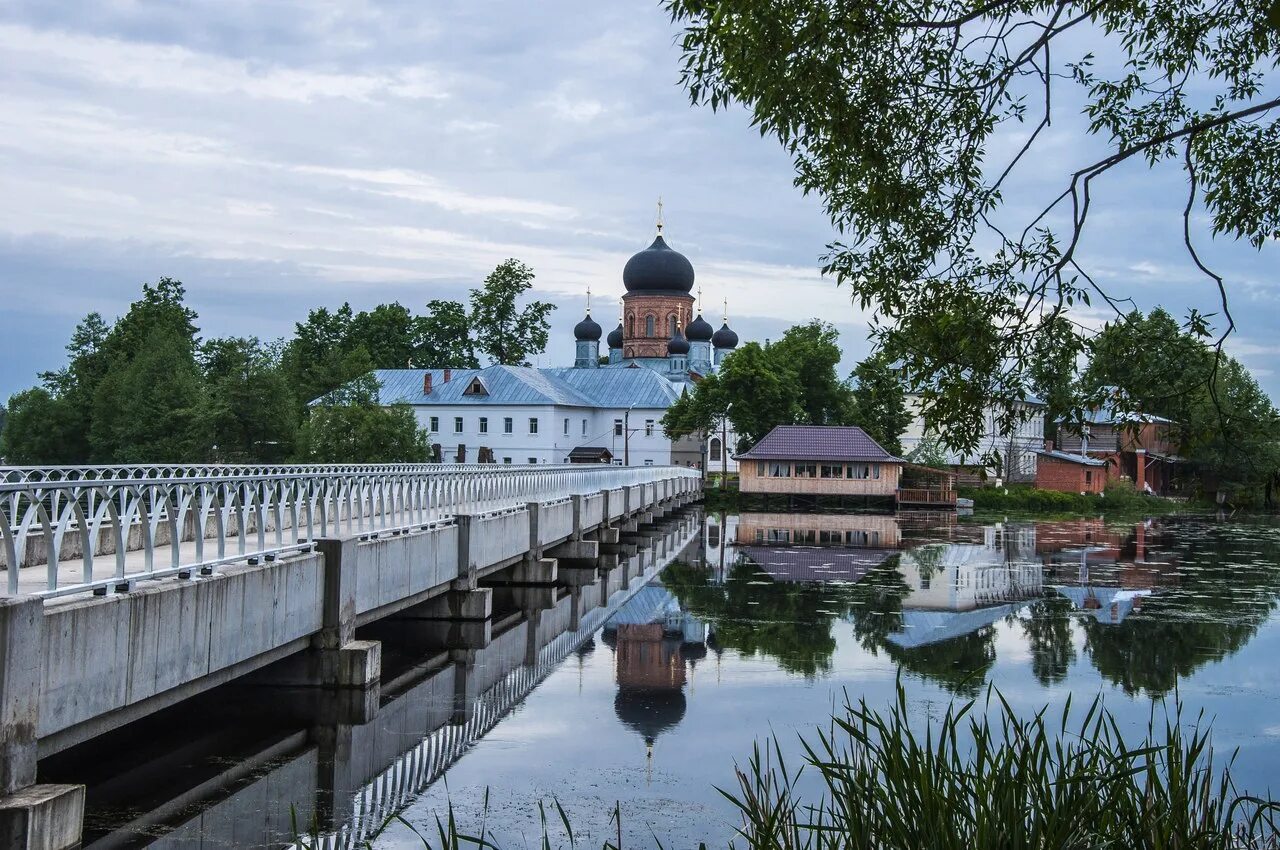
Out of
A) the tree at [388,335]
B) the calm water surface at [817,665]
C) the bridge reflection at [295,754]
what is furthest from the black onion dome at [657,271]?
the bridge reflection at [295,754]

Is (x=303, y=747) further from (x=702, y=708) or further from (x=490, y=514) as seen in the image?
(x=490, y=514)

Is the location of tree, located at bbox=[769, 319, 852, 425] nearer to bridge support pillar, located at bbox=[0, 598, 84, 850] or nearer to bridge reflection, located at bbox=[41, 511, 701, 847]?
bridge reflection, located at bbox=[41, 511, 701, 847]

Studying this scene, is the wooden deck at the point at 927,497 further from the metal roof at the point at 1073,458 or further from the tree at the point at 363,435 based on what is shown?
the tree at the point at 363,435

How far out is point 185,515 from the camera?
16.4m

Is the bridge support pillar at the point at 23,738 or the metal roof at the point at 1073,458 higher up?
the metal roof at the point at 1073,458

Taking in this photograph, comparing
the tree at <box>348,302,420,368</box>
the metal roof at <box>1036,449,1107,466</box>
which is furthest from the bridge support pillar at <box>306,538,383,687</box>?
the tree at <box>348,302,420,368</box>

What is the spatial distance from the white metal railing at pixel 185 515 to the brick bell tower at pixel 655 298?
7834 cm

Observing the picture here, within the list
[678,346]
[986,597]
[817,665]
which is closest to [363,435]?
[986,597]

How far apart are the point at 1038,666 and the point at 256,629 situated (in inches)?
407

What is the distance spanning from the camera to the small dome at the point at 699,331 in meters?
104

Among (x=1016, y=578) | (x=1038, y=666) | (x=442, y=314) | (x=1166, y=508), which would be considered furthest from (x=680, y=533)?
(x=442, y=314)

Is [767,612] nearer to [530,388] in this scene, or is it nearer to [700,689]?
[700,689]

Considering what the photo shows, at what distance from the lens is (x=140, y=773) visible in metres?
11.0

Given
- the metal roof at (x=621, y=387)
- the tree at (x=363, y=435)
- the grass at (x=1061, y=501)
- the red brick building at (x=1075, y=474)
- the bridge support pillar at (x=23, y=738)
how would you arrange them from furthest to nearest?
the metal roof at (x=621, y=387), the red brick building at (x=1075, y=474), the grass at (x=1061, y=501), the tree at (x=363, y=435), the bridge support pillar at (x=23, y=738)
